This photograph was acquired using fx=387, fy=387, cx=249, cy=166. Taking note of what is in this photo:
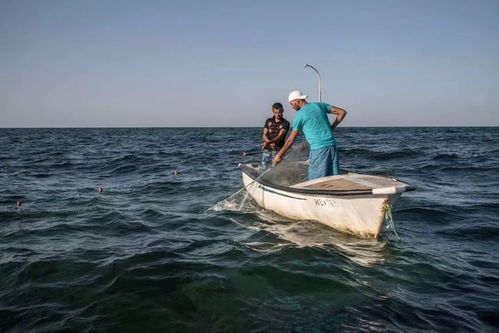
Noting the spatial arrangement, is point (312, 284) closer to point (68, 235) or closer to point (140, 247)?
point (140, 247)

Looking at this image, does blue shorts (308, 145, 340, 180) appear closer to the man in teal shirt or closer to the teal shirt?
the man in teal shirt

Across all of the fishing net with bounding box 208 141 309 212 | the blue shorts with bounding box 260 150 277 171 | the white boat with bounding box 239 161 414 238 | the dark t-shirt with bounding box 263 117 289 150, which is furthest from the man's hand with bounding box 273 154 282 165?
the blue shorts with bounding box 260 150 277 171

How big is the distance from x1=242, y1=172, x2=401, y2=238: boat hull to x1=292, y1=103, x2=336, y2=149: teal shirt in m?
1.14

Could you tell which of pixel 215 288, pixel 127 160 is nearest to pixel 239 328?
pixel 215 288

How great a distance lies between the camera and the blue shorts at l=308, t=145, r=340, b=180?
25.5 feet

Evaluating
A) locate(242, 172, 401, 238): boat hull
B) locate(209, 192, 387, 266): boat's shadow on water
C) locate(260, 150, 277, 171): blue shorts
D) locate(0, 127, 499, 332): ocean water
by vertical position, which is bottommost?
locate(0, 127, 499, 332): ocean water

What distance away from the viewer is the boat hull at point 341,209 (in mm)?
6429

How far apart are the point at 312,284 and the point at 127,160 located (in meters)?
20.3

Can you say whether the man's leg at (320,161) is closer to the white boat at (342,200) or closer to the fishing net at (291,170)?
the white boat at (342,200)

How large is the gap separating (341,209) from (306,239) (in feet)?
2.81

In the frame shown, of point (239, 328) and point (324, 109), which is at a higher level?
point (324, 109)

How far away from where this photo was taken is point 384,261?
614 centimetres

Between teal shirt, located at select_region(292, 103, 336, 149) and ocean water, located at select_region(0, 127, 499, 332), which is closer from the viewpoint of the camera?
ocean water, located at select_region(0, 127, 499, 332)

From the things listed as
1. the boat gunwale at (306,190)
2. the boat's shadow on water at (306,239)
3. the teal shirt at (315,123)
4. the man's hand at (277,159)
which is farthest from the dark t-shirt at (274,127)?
the teal shirt at (315,123)
